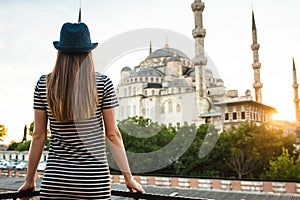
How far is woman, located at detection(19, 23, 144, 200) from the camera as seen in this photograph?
3.47 feet

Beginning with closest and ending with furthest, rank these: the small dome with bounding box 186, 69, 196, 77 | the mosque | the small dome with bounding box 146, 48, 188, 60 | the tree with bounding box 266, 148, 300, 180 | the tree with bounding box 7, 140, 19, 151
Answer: the tree with bounding box 266, 148, 300, 180 → the mosque → the tree with bounding box 7, 140, 19, 151 → the small dome with bounding box 186, 69, 196, 77 → the small dome with bounding box 146, 48, 188, 60

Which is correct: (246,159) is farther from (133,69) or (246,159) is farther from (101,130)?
(133,69)

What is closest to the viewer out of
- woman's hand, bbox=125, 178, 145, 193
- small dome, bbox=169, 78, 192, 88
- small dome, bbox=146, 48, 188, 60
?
woman's hand, bbox=125, 178, 145, 193

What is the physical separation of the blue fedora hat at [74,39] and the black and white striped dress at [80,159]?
109 mm

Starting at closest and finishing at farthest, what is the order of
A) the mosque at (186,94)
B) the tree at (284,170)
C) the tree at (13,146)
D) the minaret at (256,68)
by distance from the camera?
the tree at (284,170), the mosque at (186,94), the minaret at (256,68), the tree at (13,146)

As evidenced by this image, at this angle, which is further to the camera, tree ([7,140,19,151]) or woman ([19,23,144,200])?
tree ([7,140,19,151])

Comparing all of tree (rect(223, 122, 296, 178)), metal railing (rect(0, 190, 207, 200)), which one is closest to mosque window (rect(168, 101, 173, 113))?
tree (rect(223, 122, 296, 178))

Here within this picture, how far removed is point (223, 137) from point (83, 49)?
60.2 feet

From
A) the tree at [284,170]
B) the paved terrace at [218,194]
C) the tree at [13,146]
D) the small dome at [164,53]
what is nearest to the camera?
the paved terrace at [218,194]

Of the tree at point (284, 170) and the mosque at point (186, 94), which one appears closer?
the tree at point (284, 170)

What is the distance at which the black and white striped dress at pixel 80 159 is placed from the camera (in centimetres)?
105

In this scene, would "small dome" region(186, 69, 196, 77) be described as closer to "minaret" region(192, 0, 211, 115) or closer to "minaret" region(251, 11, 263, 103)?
"minaret" region(251, 11, 263, 103)

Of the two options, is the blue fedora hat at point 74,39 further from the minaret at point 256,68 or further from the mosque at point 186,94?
the minaret at point 256,68

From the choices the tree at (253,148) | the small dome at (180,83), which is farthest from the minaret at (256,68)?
the tree at (253,148)
